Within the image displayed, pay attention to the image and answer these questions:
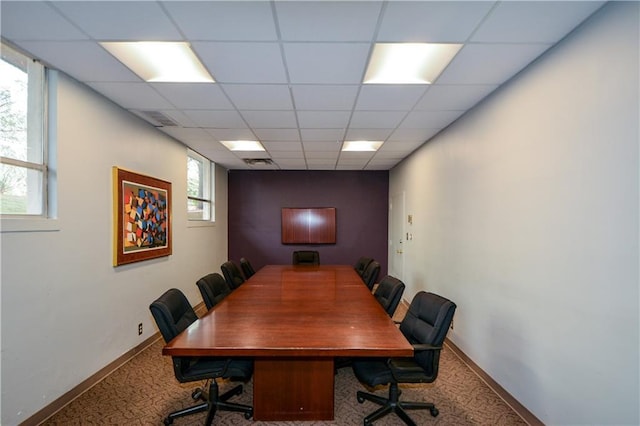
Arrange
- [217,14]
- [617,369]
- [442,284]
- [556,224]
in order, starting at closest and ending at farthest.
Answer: [617,369], [217,14], [556,224], [442,284]

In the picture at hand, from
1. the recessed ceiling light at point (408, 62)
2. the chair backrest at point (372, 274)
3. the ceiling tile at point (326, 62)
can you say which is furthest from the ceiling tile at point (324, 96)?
the chair backrest at point (372, 274)

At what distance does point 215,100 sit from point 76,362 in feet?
8.64

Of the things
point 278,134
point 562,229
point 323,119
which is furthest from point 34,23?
point 562,229

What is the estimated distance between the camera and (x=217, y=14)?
5.65 ft

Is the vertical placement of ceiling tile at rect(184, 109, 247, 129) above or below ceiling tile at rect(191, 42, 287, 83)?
below

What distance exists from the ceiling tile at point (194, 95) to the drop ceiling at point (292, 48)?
11mm

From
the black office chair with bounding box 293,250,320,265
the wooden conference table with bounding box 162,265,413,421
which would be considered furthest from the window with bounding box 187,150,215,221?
the wooden conference table with bounding box 162,265,413,421

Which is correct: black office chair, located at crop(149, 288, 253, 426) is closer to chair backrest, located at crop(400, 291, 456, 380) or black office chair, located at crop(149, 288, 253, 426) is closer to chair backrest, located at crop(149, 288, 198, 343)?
chair backrest, located at crop(149, 288, 198, 343)

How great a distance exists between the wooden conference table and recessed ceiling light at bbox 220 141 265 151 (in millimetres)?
2517

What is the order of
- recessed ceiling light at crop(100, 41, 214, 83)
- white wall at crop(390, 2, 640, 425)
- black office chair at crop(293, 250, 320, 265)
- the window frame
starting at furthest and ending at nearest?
black office chair at crop(293, 250, 320, 265)
the window frame
recessed ceiling light at crop(100, 41, 214, 83)
white wall at crop(390, 2, 640, 425)

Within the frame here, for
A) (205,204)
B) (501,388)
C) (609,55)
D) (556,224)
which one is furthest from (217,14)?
(205,204)

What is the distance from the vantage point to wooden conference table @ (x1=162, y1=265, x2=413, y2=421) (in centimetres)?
179

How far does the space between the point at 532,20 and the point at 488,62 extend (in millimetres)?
461

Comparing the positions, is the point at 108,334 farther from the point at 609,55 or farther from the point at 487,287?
the point at 609,55
